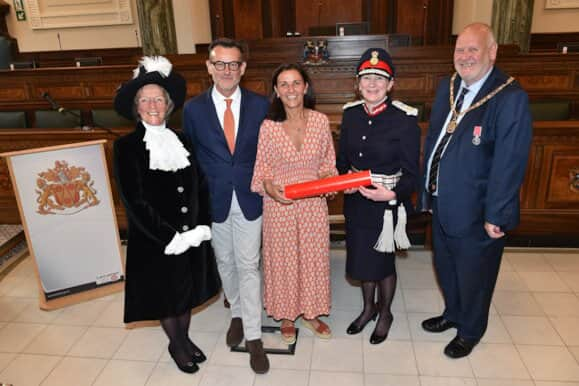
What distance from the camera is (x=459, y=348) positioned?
2420 mm

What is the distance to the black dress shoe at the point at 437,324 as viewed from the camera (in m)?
2.65

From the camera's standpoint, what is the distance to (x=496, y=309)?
2.87 m

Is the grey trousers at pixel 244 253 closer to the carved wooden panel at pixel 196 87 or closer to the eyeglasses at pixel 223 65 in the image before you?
the eyeglasses at pixel 223 65

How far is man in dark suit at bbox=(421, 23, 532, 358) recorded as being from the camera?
1.99m

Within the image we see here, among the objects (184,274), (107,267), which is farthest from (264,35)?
(184,274)

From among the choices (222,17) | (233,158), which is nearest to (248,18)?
(222,17)

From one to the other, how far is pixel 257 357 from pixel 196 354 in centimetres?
37

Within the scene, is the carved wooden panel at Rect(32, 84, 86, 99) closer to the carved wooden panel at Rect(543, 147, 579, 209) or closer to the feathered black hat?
the feathered black hat

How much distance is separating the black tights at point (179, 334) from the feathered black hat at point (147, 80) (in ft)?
3.68

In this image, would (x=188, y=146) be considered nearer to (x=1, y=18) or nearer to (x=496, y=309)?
(x=496, y=309)

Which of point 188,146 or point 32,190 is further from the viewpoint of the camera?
point 32,190

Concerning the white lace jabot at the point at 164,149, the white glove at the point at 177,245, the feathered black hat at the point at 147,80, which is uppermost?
the feathered black hat at the point at 147,80

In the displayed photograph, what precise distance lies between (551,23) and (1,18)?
11839 mm

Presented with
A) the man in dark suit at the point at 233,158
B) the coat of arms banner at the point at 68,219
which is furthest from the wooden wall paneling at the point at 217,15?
the man in dark suit at the point at 233,158
